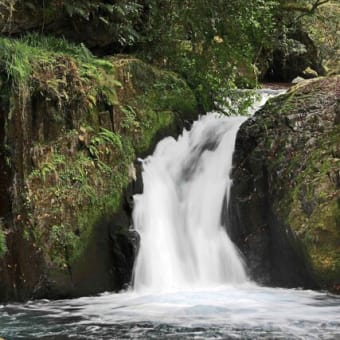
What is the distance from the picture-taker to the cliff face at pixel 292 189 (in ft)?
24.0

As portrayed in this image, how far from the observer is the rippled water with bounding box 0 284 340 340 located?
526cm

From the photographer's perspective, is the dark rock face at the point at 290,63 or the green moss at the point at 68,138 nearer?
the green moss at the point at 68,138

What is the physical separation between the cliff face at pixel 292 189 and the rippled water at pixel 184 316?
1.73 ft

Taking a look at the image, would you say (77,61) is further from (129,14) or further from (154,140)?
(129,14)

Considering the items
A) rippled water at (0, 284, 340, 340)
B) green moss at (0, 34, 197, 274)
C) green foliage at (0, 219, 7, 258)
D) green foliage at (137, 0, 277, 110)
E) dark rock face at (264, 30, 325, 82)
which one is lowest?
rippled water at (0, 284, 340, 340)

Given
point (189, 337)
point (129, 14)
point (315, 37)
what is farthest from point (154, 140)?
point (315, 37)

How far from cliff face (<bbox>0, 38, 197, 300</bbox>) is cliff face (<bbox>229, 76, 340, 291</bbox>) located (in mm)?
1824

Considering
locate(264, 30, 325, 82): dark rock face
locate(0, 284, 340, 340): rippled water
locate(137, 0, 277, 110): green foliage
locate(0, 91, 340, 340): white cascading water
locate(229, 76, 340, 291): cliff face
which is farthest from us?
locate(264, 30, 325, 82): dark rock face

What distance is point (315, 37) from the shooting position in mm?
17938

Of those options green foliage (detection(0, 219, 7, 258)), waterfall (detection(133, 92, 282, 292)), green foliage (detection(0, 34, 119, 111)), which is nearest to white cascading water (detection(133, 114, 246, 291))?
waterfall (detection(133, 92, 282, 292))

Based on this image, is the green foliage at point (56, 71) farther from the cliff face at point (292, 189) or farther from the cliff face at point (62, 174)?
the cliff face at point (292, 189)

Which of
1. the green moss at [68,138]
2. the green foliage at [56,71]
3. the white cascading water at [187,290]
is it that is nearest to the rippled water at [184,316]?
the white cascading water at [187,290]

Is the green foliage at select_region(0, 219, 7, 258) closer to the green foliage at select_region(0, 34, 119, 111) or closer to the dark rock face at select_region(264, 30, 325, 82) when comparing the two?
the green foliage at select_region(0, 34, 119, 111)

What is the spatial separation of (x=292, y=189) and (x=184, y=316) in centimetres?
293
